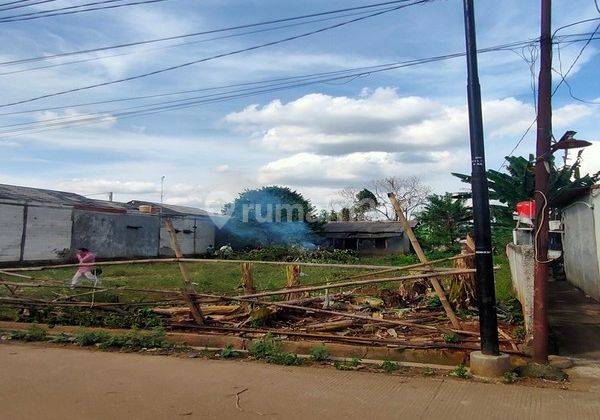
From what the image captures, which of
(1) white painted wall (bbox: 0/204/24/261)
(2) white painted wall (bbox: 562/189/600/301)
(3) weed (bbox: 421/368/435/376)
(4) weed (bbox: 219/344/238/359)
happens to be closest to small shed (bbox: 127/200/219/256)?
(1) white painted wall (bbox: 0/204/24/261)

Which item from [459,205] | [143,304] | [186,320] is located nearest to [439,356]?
[186,320]

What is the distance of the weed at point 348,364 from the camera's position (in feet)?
22.4

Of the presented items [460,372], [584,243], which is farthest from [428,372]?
[584,243]

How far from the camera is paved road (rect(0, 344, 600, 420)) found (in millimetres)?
5074

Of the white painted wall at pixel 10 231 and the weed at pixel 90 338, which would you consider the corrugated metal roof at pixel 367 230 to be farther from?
the weed at pixel 90 338

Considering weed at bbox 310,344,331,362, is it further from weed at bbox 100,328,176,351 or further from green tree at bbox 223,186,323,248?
green tree at bbox 223,186,323,248

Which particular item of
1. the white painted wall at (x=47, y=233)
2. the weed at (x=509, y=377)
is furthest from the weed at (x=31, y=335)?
the white painted wall at (x=47, y=233)

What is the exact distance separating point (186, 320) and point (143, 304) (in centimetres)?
93

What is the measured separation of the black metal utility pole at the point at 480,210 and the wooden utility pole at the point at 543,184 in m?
0.56

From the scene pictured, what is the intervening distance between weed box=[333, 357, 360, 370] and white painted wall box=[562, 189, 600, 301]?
7.22 metres

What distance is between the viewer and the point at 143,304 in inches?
381

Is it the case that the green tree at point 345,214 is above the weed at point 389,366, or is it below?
above

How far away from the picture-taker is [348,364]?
694 centimetres

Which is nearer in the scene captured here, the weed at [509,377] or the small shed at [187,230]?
Answer: the weed at [509,377]
